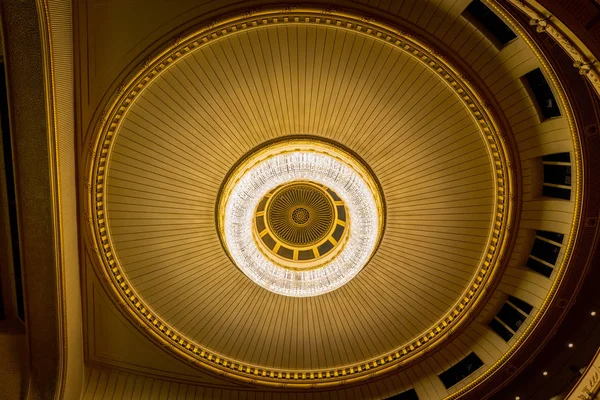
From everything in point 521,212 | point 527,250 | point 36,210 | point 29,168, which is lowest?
point 527,250

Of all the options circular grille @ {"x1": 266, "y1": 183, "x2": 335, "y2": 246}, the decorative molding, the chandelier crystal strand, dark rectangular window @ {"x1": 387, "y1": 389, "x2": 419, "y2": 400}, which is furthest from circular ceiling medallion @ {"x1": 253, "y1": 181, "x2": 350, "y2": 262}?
the decorative molding

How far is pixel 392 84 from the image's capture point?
6.43m

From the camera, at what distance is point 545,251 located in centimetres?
694

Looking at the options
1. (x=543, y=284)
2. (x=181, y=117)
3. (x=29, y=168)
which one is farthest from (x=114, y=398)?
(x=543, y=284)

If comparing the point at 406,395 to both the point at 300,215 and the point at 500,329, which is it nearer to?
the point at 500,329

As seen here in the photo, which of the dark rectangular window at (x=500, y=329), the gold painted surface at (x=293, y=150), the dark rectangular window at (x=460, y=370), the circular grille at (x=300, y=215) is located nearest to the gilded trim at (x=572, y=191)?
the dark rectangular window at (x=500, y=329)

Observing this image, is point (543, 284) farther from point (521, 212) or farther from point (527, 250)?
point (521, 212)

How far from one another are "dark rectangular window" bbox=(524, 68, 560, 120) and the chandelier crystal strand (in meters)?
2.62

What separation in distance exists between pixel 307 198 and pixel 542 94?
391 centimetres

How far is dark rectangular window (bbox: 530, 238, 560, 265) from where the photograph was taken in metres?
6.78

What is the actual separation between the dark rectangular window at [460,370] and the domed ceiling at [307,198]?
0.18 metres

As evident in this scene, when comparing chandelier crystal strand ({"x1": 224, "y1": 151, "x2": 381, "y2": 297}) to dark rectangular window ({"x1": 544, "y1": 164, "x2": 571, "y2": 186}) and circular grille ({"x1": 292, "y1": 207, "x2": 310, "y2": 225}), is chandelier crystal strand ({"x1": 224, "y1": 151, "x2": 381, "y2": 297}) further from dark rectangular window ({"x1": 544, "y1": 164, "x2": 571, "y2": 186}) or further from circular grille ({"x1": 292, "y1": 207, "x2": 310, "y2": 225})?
dark rectangular window ({"x1": 544, "y1": 164, "x2": 571, "y2": 186})

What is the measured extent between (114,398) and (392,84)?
6.81 m

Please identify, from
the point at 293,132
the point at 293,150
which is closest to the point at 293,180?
the point at 293,150
